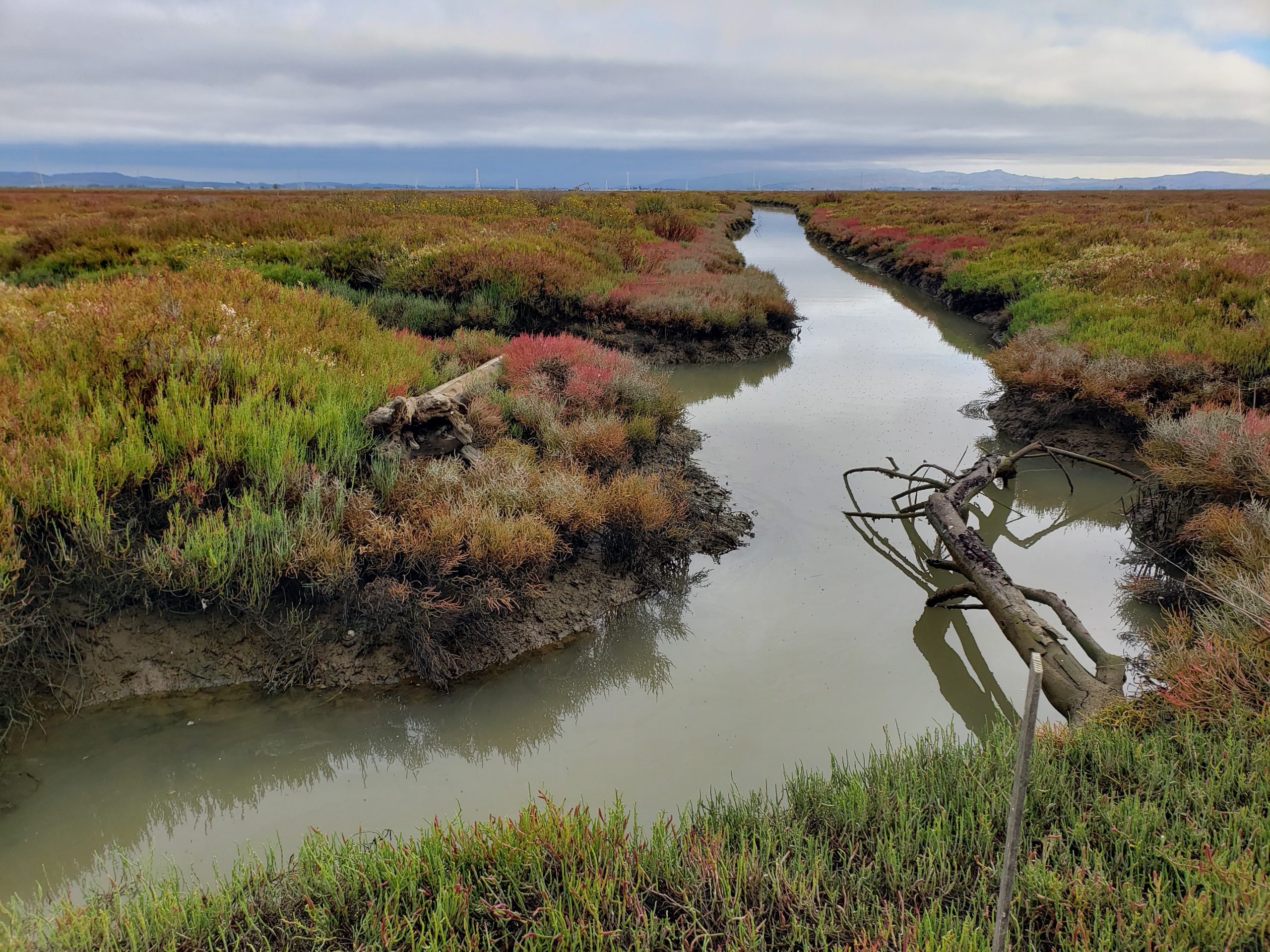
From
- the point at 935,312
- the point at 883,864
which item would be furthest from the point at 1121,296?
the point at 883,864

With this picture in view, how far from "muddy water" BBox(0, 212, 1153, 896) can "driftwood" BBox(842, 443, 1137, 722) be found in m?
0.51

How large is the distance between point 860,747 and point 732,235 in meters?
42.3

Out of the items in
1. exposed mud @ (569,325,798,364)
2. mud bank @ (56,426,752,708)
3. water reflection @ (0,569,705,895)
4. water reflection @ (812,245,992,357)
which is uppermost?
water reflection @ (812,245,992,357)

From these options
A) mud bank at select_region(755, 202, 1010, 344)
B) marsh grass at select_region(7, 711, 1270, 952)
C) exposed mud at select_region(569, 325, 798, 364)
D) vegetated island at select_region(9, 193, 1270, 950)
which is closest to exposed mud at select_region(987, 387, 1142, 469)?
vegetated island at select_region(9, 193, 1270, 950)

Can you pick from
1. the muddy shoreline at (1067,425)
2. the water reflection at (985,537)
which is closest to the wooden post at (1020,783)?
the water reflection at (985,537)

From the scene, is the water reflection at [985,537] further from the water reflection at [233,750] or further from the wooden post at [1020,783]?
the wooden post at [1020,783]

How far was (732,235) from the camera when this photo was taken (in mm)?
43281

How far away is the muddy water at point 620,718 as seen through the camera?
425cm

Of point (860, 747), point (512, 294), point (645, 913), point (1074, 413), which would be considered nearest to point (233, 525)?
point (645, 913)

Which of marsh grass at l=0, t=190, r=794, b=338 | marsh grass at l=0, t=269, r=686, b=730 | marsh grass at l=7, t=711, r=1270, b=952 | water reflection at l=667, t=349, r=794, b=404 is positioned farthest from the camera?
marsh grass at l=0, t=190, r=794, b=338

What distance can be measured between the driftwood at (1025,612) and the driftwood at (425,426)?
4.46 meters

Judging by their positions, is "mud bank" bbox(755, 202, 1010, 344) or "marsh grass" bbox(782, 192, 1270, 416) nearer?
"marsh grass" bbox(782, 192, 1270, 416)

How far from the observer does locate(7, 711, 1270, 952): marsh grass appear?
2.64 meters

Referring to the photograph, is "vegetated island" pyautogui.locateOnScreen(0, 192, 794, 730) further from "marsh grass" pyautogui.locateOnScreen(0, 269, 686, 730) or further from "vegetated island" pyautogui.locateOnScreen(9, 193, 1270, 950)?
"vegetated island" pyautogui.locateOnScreen(9, 193, 1270, 950)
